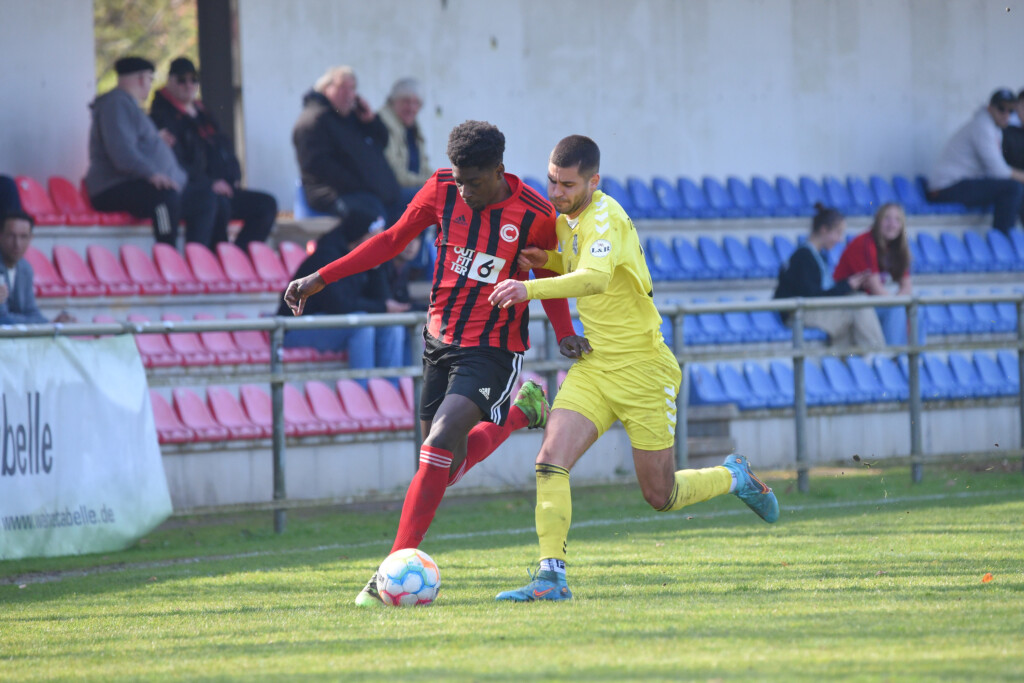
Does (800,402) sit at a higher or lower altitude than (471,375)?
lower

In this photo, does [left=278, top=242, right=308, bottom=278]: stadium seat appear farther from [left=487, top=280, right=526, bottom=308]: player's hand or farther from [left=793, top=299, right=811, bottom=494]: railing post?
[left=487, top=280, right=526, bottom=308]: player's hand

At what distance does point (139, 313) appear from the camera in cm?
1078

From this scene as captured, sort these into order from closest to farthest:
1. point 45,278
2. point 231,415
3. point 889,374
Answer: point 231,415, point 45,278, point 889,374

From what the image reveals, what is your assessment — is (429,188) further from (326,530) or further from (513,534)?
(326,530)

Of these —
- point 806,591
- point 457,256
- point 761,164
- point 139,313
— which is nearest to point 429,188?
point 457,256

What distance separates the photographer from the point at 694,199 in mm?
14953

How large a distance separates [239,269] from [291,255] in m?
0.79

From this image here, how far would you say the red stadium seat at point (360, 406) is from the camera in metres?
9.72

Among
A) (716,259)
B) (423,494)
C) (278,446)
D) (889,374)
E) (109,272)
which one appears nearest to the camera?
(423,494)

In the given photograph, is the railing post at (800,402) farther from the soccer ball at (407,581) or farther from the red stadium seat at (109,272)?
the red stadium seat at (109,272)

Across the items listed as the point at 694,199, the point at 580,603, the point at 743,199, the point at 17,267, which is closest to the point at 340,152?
the point at 17,267

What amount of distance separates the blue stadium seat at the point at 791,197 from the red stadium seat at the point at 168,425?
8392 mm

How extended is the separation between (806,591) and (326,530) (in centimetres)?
401

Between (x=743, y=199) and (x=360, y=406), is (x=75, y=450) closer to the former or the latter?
(x=360, y=406)
